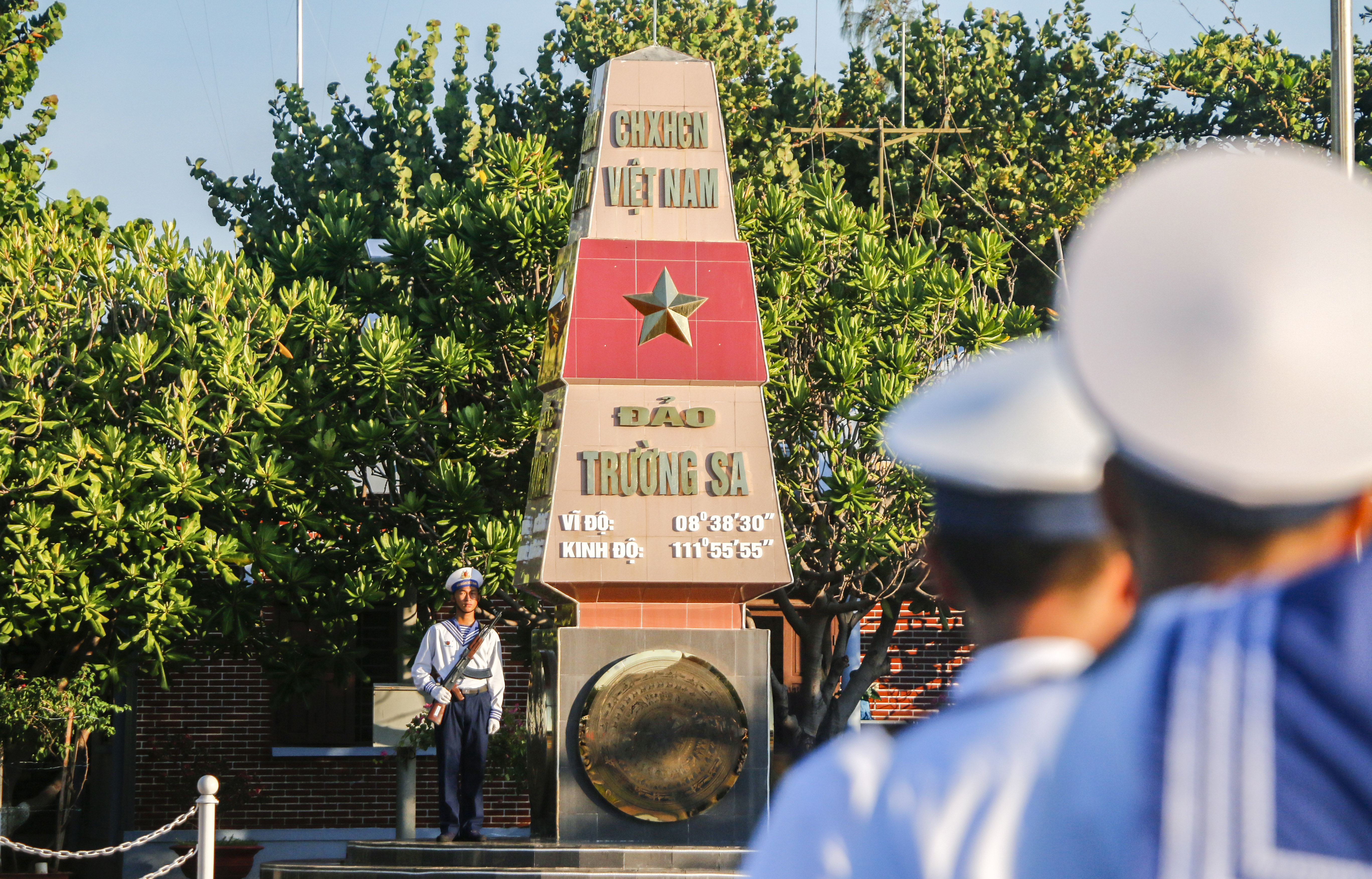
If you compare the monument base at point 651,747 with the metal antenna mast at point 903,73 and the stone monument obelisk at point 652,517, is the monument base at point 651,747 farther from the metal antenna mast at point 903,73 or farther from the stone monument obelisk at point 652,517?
the metal antenna mast at point 903,73

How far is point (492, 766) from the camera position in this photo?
13945mm

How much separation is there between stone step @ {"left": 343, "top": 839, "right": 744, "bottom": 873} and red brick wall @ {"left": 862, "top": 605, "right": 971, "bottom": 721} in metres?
8.59

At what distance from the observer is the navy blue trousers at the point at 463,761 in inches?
352

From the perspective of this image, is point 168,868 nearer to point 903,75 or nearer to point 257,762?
point 257,762

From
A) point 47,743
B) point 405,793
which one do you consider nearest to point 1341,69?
point 405,793

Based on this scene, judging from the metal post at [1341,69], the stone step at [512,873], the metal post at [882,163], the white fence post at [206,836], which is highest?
the metal post at [882,163]

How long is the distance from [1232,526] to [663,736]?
861cm

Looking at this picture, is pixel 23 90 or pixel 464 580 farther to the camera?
pixel 23 90

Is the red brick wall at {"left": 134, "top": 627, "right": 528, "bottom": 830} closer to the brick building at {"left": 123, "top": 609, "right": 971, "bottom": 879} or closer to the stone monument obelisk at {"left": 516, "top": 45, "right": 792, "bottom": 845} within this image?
the brick building at {"left": 123, "top": 609, "right": 971, "bottom": 879}

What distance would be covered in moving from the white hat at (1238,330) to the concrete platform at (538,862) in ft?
25.3

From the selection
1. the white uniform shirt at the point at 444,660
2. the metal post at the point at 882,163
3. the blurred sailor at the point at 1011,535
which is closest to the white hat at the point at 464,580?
the white uniform shirt at the point at 444,660

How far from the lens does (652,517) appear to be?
30.9ft

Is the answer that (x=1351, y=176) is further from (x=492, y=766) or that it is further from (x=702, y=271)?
(x=492, y=766)

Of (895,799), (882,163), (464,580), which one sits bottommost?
(895,799)
